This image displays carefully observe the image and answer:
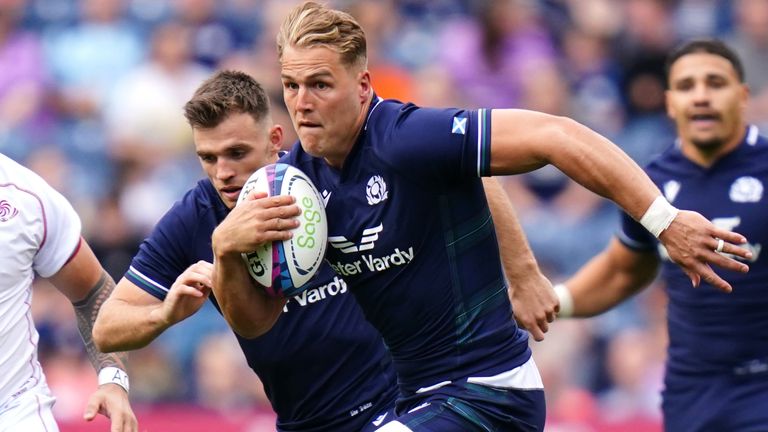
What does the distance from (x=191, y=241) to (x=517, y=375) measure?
5.89ft

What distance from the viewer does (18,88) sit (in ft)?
42.2

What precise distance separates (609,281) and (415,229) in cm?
287

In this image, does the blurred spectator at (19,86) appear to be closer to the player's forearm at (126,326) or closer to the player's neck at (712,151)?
the player's forearm at (126,326)

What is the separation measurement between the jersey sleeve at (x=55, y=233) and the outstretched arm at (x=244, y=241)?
1.05 meters

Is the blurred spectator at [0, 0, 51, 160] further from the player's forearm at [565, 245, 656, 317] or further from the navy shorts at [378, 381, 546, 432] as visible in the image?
the navy shorts at [378, 381, 546, 432]

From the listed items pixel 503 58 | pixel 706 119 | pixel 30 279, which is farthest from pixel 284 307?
pixel 503 58

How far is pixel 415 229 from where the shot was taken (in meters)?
5.21

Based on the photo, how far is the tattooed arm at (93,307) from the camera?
6059 millimetres

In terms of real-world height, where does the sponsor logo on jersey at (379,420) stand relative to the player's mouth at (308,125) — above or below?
below

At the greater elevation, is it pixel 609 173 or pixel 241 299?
pixel 609 173

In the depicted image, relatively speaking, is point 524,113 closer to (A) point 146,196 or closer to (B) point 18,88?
(A) point 146,196

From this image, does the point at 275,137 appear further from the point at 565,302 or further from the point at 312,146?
the point at 565,302

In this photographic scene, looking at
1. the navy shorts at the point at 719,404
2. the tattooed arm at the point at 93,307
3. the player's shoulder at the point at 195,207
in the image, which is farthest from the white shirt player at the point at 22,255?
the navy shorts at the point at 719,404

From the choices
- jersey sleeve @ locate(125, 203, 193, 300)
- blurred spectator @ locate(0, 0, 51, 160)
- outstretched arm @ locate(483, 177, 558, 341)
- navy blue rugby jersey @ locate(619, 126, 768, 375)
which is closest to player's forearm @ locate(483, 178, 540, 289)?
outstretched arm @ locate(483, 177, 558, 341)
